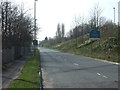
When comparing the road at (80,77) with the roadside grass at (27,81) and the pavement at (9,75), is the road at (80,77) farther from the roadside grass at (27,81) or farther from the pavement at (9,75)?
the pavement at (9,75)

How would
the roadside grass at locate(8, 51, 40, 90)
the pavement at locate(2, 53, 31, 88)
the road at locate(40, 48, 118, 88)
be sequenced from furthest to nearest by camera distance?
the pavement at locate(2, 53, 31, 88) < the road at locate(40, 48, 118, 88) < the roadside grass at locate(8, 51, 40, 90)

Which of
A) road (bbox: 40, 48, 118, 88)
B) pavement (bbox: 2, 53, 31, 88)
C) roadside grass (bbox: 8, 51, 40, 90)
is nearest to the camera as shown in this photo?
roadside grass (bbox: 8, 51, 40, 90)

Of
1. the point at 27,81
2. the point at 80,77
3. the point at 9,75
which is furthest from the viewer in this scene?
the point at 9,75

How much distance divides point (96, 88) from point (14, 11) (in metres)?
26.8

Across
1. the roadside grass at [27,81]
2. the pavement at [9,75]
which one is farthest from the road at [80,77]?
the pavement at [9,75]

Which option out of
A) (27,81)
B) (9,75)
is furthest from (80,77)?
(9,75)

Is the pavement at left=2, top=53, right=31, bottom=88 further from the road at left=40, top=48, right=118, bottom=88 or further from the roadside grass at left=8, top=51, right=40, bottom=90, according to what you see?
the road at left=40, top=48, right=118, bottom=88

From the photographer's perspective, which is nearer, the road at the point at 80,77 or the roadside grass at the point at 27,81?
the roadside grass at the point at 27,81

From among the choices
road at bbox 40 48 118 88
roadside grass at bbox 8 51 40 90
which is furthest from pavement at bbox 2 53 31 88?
road at bbox 40 48 118 88

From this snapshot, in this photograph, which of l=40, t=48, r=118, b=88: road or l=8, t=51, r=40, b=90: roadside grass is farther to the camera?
l=40, t=48, r=118, b=88: road

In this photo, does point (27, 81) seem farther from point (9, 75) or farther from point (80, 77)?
point (9, 75)

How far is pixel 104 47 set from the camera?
2163 inches

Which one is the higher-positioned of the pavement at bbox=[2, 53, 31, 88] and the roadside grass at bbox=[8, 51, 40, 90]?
the roadside grass at bbox=[8, 51, 40, 90]

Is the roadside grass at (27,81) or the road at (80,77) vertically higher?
the roadside grass at (27,81)
